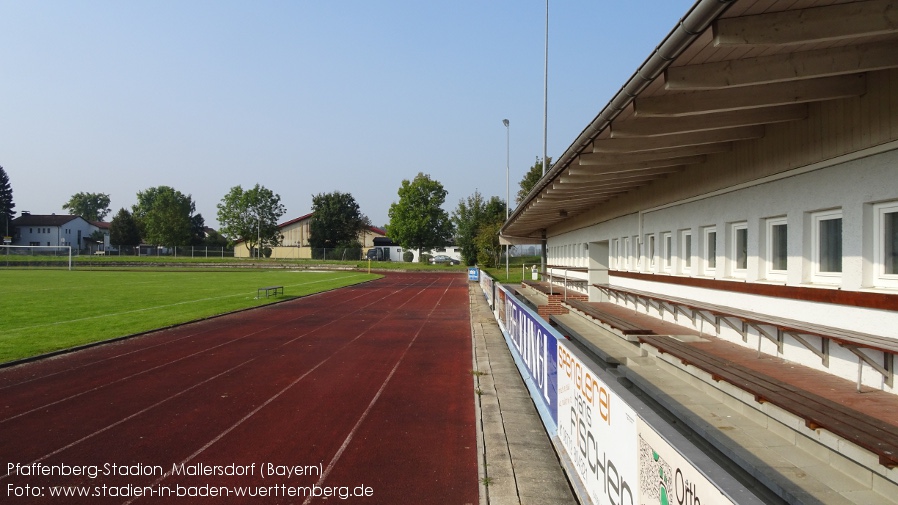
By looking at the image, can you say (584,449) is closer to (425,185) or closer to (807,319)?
(807,319)

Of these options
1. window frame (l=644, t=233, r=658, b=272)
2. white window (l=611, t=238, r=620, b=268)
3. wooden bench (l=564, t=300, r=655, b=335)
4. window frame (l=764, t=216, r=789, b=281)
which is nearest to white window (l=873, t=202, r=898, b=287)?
window frame (l=764, t=216, r=789, b=281)

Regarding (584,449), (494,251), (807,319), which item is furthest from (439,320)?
(494,251)

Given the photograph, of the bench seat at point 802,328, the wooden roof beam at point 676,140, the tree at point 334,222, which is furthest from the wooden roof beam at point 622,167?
the tree at point 334,222

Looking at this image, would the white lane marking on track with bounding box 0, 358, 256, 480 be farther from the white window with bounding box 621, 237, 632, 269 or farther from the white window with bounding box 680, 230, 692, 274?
the white window with bounding box 621, 237, 632, 269

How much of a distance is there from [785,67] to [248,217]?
101 m

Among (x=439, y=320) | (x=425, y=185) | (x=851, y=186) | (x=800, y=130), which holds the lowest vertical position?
(x=439, y=320)

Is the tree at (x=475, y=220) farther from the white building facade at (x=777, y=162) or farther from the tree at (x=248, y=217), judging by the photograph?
the white building facade at (x=777, y=162)

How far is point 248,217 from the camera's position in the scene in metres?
99.4

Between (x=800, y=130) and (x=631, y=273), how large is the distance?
8.48 metres

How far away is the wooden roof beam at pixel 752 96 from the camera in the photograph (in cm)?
591

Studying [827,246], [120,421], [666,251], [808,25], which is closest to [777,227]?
[827,246]

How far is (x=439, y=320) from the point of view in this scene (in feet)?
72.2

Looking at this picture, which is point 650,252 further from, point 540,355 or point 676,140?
point 540,355

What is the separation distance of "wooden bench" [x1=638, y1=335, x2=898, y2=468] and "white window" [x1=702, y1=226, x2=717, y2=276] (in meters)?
3.39
